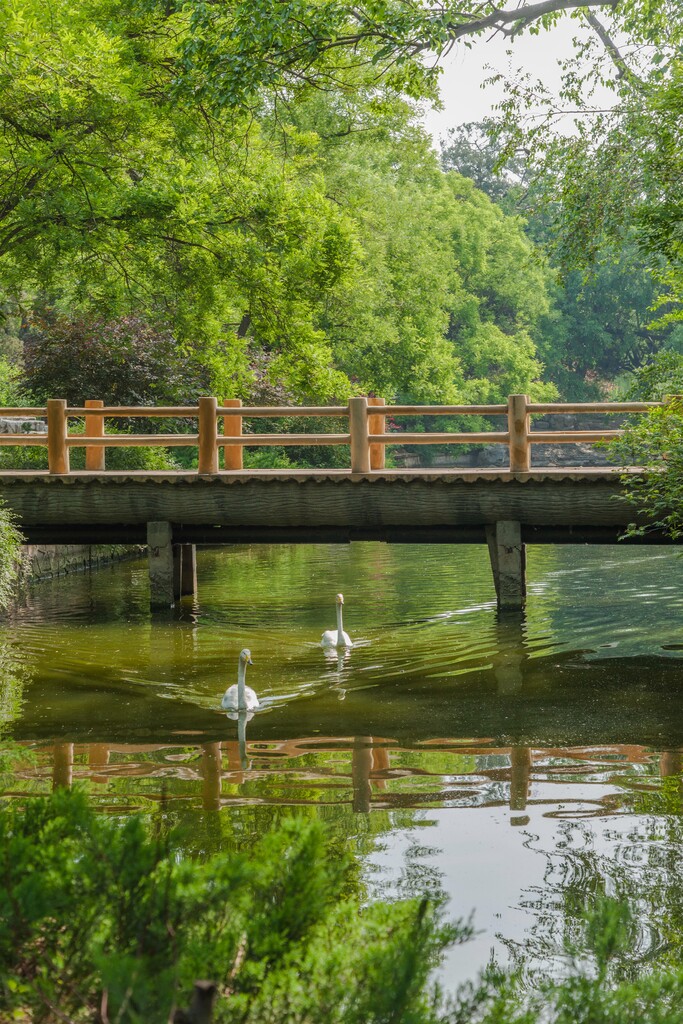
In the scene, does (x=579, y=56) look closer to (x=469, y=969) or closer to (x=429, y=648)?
(x=429, y=648)

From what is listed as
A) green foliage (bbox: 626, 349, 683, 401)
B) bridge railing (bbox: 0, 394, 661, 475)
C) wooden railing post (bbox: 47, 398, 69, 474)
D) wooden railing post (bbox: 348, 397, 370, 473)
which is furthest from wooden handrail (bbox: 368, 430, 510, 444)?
wooden railing post (bbox: 47, 398, 69, 474)

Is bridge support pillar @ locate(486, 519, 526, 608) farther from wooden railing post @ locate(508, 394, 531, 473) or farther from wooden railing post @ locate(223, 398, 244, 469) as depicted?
wooden railing post @ locate(223, 398, 244, 469)

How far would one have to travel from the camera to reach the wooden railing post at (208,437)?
14.2 metres

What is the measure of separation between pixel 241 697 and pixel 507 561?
5614mm

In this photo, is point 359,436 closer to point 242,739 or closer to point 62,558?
point 242,739

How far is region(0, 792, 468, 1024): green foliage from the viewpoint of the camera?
2.81 meters

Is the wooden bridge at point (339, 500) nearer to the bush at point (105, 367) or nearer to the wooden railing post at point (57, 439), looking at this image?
the wooden railing post at point (57, 439)

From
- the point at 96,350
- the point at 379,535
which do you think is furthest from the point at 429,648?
the point at 96,350

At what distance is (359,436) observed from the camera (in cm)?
1398

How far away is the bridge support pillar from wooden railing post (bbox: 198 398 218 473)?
3540mm

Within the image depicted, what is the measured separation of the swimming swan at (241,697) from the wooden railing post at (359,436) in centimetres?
552

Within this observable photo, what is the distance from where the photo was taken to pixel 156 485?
45.4 ft

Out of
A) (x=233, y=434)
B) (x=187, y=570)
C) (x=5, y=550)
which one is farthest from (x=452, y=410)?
(x=5, y=550)

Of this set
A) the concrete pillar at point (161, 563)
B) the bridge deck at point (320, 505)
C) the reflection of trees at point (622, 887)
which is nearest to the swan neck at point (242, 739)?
the reflection of trees at point (622, 887)
